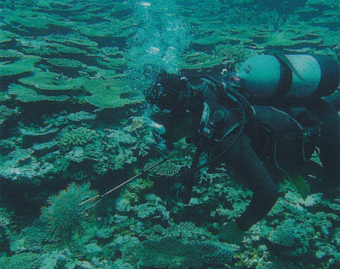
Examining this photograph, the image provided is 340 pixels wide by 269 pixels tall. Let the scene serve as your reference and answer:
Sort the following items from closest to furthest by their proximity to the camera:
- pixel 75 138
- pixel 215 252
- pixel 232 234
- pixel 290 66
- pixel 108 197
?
pixel 290 66
pixel 232 234
pixel 215 252
pixel 108 197
pixel 75 138

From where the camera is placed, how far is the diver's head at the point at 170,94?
206cm

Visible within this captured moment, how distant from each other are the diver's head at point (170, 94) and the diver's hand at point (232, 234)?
161cm

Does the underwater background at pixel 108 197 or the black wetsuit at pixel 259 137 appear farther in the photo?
the underwater background at pixel 108 197

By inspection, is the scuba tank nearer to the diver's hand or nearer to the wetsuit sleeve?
the wetsuit sleeve

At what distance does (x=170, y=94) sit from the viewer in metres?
2.06

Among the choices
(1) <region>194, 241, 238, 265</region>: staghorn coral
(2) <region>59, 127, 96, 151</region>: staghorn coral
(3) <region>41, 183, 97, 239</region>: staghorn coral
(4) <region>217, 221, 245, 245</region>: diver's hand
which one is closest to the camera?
(4) <region>217, 221, 245, 245</region>: diver's hand

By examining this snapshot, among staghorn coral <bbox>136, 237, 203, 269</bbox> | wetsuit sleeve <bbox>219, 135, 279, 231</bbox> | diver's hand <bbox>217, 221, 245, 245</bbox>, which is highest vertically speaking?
wetsuit sleeve <bbox>219, 135, 279, 231</bbox>

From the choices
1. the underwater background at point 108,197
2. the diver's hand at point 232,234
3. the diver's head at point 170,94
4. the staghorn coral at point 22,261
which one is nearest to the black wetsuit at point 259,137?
the diver's head at point 170,94

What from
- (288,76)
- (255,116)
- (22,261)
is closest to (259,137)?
(255,116)

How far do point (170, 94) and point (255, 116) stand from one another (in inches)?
34.8

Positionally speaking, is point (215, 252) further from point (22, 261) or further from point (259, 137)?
point (22, 261)

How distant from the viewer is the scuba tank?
2121mm

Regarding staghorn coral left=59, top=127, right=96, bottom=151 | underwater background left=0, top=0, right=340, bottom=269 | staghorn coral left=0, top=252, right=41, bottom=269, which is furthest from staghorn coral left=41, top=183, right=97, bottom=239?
staghorn coral left=59, top=127, right=96, bottom=151

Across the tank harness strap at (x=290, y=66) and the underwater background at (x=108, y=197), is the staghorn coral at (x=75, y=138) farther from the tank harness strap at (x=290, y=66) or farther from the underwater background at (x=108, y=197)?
the tank harness strap at (x=290, y=66)
